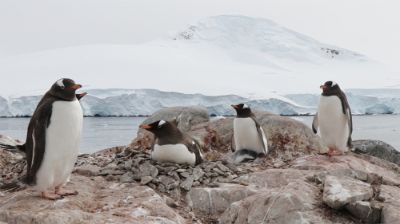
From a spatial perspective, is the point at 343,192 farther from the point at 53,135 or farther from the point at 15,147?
the point at 15,147

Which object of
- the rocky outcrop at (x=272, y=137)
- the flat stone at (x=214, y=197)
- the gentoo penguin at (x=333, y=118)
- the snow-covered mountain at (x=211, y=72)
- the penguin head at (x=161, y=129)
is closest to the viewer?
the flat stone at (x=214, y=197)

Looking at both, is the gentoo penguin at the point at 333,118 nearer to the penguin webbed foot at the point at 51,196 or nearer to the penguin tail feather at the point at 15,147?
the penguin webbed foot at the point at 51,196

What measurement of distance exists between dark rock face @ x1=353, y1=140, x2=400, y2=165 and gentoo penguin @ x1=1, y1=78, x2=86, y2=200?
21.4ft

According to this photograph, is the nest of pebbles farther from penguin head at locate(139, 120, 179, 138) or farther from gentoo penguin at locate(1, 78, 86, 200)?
gentoo penguin at locate(1, 78, 86, 200)

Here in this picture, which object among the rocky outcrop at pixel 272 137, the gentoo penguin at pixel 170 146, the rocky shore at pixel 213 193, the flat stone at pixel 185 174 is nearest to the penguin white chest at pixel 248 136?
the rocky outcrop at pixel 272 137

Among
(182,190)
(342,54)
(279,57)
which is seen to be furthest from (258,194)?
(342,54)

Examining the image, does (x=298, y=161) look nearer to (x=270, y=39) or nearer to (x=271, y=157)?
(x=271, y=157)

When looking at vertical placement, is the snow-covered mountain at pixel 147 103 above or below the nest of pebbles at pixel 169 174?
below

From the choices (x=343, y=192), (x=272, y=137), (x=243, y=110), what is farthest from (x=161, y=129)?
(x=272, y=137)

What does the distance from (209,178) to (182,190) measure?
42cm

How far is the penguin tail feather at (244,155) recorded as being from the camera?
848 centimetres

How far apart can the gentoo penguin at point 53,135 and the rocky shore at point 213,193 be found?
0.80ft

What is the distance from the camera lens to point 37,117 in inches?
199

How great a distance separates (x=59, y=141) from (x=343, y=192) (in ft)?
8.53
